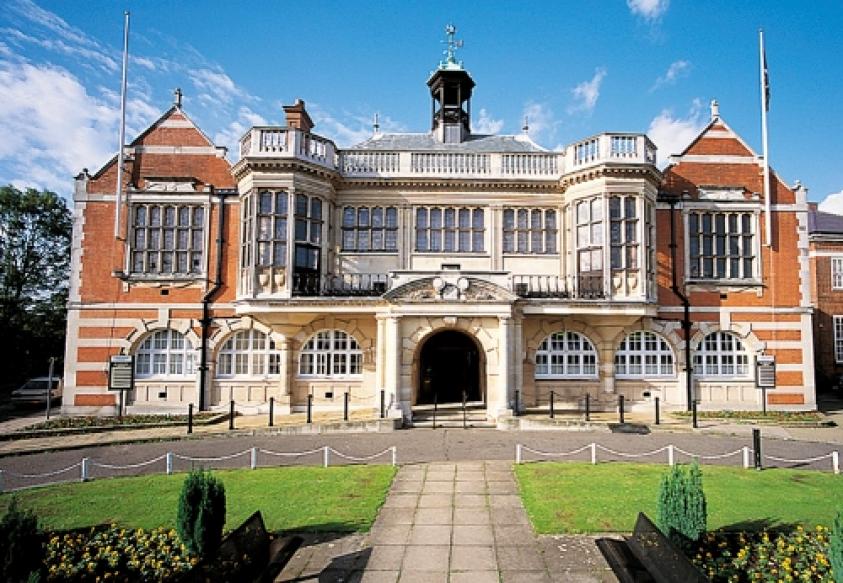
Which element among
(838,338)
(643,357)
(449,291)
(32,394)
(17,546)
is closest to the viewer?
(17,546)

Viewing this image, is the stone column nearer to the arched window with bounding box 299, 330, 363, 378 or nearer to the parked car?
the arched window with bounding box 299, 330, 363, 378

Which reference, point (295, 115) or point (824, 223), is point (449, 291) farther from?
point (824, 223)

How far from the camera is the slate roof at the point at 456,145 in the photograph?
22.1 m

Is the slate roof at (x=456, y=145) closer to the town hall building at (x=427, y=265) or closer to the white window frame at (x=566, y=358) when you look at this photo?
the town hall building at (x=427, y=265)

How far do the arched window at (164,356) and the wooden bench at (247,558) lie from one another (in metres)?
15.3

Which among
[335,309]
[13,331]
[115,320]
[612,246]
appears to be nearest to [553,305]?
[612,246]

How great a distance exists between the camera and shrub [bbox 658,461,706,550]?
616 cm

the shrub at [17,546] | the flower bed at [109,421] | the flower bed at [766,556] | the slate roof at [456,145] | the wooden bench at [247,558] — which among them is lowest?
the flower bed at [109,421]

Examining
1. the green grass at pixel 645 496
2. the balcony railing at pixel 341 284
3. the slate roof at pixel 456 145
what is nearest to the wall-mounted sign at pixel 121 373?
the balcony railing at pixel 341 284

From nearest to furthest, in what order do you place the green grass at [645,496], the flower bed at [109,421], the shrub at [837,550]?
the shrub at [837,550] < the green grass at [645,496] < the flower bed at [109,421]

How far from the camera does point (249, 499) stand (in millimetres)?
8617

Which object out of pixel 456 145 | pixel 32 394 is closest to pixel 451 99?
pixel 456 145

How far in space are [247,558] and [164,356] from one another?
16.8 m

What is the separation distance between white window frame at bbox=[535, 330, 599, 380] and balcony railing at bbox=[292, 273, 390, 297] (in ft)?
23.5
